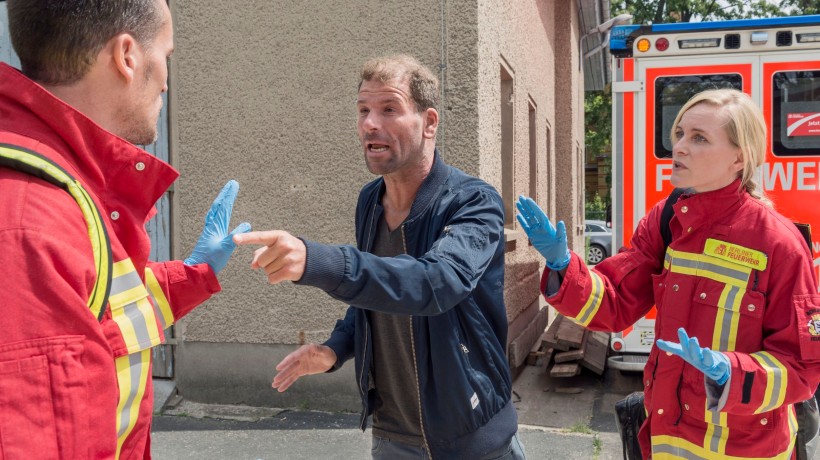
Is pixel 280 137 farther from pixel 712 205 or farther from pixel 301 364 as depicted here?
pixel 712 205

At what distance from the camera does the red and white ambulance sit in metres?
5.37

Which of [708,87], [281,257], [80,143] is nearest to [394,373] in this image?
[281,257]

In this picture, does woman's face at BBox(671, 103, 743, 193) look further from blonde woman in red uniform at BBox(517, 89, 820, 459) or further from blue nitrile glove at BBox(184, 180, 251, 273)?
blue nitrile glove at BBox(184, 180, 251, 273)

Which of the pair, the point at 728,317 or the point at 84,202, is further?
the point at 728,317

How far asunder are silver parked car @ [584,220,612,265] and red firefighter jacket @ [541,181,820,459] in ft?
69.9

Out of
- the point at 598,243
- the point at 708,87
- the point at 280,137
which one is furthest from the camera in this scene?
the point at 598,243

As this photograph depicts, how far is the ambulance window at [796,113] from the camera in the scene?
5.37 meters

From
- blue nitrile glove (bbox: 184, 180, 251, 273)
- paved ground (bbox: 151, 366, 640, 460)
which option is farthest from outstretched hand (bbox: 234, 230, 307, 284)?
paved ground (bbox: 151, 366, 640, 460)

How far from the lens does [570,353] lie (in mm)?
6496

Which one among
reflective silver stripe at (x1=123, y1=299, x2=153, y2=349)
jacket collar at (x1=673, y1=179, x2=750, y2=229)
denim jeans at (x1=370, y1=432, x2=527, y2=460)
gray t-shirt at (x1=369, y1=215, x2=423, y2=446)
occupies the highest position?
jacket collar at (x1=673, y1=179, x2=750, y2=229)

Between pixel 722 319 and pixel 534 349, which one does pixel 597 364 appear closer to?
pixel 534 349

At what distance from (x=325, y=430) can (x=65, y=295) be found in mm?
4448

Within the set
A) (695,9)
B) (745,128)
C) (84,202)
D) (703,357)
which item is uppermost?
(695,9)

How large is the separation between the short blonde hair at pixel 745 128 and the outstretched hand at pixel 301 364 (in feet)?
4.96
